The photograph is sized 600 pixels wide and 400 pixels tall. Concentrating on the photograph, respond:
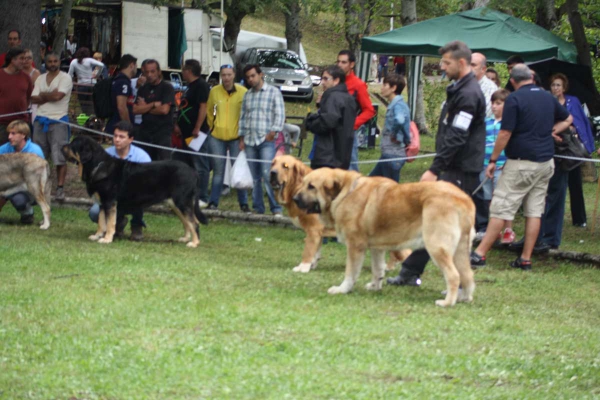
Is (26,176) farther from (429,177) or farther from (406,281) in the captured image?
(429,177)

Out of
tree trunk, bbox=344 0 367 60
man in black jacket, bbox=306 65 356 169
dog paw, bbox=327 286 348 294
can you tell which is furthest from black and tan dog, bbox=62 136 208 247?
tree trunk, bbox=344 0 367 60

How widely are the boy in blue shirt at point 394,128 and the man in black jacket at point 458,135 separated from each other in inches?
97.8

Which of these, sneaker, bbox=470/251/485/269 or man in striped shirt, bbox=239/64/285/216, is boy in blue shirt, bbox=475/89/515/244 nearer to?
sneaker, bbox=470/251/485/269

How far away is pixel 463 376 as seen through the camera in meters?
5.59

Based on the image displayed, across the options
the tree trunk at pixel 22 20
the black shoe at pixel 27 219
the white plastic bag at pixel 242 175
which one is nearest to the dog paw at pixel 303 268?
the white plastic bag at pixel 242 175

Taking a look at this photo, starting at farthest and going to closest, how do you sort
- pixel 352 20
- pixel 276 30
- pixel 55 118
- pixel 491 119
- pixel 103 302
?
pixel 276 30 → pixel 352 20 → pixel 55 118 → pixel 491 119 → pixel 103 302

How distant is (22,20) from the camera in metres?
15.8

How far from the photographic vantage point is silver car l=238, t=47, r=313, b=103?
3194 centimetres

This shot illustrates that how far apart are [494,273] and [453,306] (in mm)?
2190

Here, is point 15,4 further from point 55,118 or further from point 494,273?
point 494,273

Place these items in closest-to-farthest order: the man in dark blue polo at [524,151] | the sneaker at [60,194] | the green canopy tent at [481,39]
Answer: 1. the man in dark blue polo at [524,151]
2. the sneaker at [60,194]
3. the green canopy tent at [481,39]

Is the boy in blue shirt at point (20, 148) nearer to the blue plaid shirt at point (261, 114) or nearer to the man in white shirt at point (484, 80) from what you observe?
the blue plaid shirt at point (261, 114)

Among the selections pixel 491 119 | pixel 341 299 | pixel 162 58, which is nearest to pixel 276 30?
pixel 162 58

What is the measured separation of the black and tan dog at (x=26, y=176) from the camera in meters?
11.3
